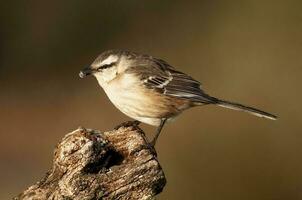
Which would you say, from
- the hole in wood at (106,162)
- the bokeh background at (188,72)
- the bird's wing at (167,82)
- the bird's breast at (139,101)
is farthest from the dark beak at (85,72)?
the bokeh background at (188,72)

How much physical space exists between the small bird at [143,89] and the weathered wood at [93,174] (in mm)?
1515

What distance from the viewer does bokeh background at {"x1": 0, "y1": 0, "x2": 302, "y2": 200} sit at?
35.9 ft

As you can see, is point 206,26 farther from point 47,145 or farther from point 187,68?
point 47,145

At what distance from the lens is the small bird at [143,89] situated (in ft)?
24.2

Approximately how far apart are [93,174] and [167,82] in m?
2.26

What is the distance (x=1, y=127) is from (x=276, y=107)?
4.74m

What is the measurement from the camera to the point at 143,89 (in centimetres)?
749

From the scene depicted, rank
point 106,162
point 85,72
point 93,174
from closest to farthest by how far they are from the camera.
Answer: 1. point 93,174
2. point 106,162
3. point 85,72

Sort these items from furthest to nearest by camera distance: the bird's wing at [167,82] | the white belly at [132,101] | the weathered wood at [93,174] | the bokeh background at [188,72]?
the bokeh background at [188,72] < the bird's wing at [167,82] < the white belly at [132,101] < the weathered wood at [93,174]

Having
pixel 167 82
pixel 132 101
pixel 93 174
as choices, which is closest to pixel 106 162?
pixel 93 174

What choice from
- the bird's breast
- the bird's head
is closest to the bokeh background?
the bird's breast

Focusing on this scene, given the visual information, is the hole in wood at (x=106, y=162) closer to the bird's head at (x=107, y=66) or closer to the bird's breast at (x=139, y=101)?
the bird's breast at (x=139, y=101)

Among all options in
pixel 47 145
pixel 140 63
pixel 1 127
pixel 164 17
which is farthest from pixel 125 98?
pixel 164 17

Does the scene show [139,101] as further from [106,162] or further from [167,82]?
[106,162]
